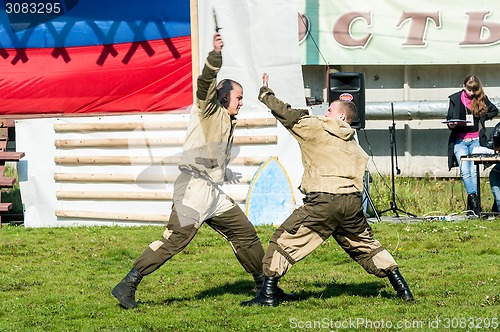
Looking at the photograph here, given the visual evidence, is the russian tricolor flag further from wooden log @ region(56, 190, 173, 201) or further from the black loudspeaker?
the black loudspeaker

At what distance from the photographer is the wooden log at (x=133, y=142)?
45.7 feet

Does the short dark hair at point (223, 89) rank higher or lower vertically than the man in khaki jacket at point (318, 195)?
higher

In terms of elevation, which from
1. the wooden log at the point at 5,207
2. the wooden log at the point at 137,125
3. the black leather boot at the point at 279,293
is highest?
the wooden log at the point at 137,125

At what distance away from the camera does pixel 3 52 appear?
1595cm

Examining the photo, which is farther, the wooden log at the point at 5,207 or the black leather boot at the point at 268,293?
the wooden log at the point at 5,207

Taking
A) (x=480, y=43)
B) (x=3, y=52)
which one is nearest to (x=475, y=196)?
(x=480, y=43)

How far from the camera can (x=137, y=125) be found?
561 inches

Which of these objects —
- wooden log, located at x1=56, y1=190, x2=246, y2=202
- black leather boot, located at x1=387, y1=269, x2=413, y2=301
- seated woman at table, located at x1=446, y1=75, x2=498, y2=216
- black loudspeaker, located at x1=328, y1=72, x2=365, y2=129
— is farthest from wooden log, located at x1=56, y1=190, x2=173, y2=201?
black leather boot, located at x1=387, y1=269, x2=413, y2=301

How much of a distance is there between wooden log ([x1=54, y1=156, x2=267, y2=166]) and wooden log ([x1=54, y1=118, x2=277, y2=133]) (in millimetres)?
388

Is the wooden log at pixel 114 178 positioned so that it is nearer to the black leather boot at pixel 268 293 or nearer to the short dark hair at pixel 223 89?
the short dark hair at pixel 223 89

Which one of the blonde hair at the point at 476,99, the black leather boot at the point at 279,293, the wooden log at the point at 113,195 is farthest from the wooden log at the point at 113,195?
the black leather boot at the point at 279,293

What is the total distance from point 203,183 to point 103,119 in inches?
228

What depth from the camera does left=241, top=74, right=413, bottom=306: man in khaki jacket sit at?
850cm

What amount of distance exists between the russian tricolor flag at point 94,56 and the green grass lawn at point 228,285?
8.68 feet
